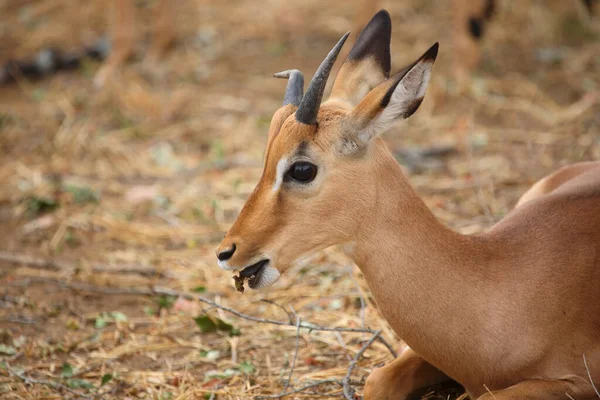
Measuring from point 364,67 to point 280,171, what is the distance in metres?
0.66

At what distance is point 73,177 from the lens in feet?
20.5

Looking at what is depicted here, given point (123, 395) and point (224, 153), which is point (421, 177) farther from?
point (123, 395)

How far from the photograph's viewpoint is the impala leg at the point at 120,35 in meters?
8.16

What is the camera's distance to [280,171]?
2.83m

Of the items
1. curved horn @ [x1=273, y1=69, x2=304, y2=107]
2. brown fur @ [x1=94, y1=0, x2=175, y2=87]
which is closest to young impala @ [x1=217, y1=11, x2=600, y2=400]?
curved horn @ [x1=273, y1=69, x2=304, y2=107]

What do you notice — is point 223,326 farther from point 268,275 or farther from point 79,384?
point 268,275

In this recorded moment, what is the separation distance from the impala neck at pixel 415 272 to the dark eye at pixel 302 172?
0.23 meters

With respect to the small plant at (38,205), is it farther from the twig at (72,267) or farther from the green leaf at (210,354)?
the green leaf at (210,354)

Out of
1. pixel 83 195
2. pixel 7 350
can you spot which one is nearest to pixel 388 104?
pixel 7 350

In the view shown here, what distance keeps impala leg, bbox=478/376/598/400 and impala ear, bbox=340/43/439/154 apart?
983mm

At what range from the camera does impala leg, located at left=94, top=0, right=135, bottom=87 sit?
816 centimetres

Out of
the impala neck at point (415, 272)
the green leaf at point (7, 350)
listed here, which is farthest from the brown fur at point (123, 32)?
the impala neck at point (415, 272)

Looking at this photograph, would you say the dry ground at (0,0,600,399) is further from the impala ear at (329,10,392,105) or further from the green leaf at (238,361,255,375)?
the impala ear at (329,10,392,105)

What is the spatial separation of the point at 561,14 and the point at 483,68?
1688 mm
